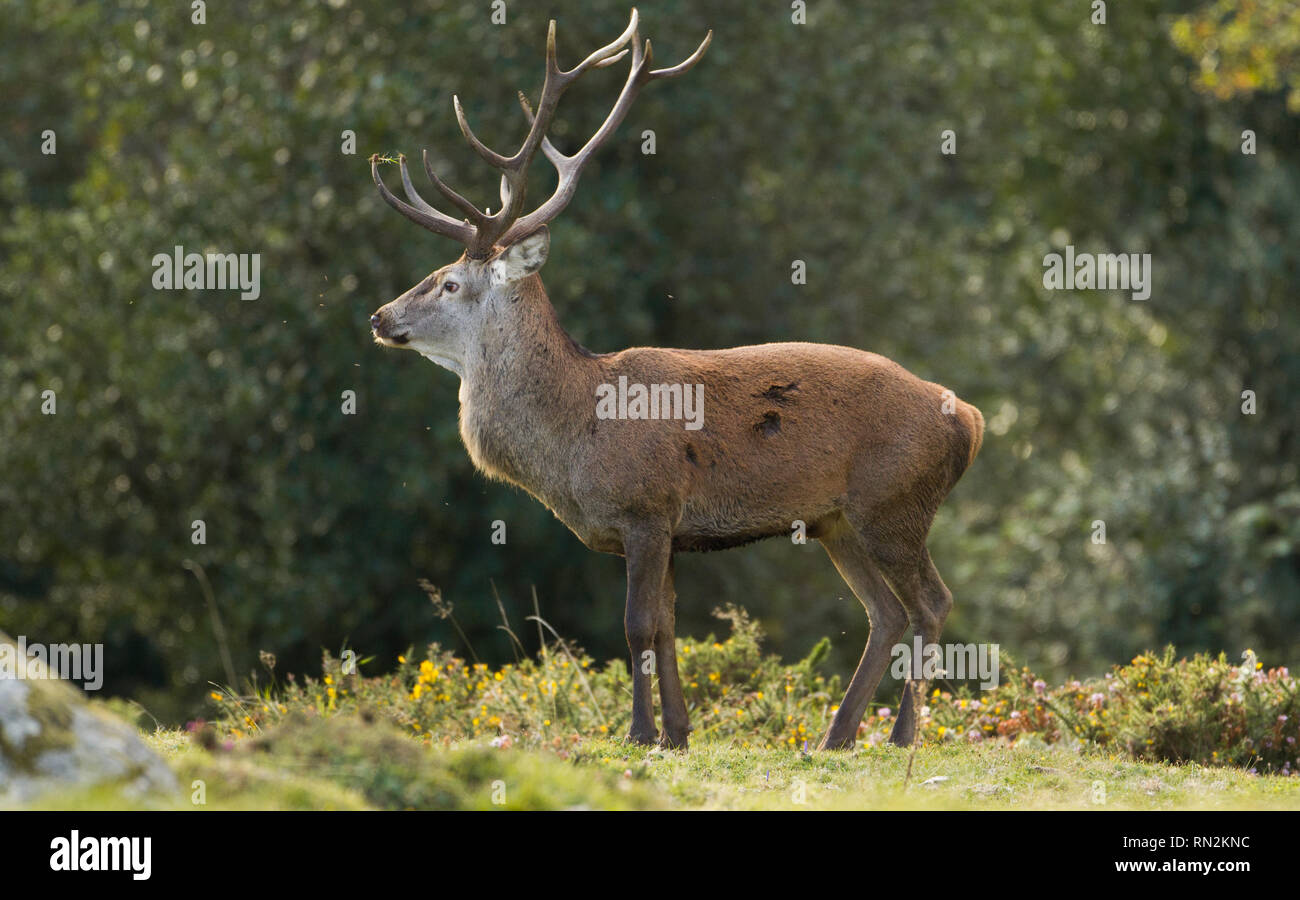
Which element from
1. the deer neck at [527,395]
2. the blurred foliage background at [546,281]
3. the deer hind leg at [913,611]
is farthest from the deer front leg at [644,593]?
the blurred foliage background at [546,281]

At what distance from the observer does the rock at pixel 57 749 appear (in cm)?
557

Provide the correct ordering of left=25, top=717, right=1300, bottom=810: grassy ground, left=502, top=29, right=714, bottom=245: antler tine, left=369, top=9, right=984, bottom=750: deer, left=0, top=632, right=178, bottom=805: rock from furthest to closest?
1. left=502, top=29, right=714, bottom=245: antler tine
2. left=369, top=9, right=984, bottom=750: deer
3. left=25, top=717, right=1300, bottom=810: grassy ground
4. left=0, top=632, right=178, bottom=805: rock

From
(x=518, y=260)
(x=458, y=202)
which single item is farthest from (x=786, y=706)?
(x=458, y=202)

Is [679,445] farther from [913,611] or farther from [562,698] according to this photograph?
[562,698]

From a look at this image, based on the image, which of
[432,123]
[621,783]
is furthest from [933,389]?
[432,123]

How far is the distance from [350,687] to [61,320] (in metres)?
11.1

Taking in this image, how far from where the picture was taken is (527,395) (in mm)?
9305

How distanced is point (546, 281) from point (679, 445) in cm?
908

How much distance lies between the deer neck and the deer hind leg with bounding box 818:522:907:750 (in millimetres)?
1584

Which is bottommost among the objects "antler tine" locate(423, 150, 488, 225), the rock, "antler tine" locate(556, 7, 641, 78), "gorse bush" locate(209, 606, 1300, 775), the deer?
"gorse bush" locate(209, 606, 1300, 775)

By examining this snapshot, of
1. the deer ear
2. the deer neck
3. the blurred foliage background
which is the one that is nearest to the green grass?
the deer neck

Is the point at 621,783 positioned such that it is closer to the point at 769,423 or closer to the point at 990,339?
the point at 769,423

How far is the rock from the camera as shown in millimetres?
5566

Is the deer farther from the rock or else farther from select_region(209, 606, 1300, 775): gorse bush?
the rock
